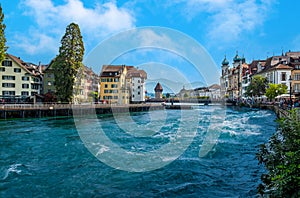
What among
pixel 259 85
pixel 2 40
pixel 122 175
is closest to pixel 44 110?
pixel 2 40

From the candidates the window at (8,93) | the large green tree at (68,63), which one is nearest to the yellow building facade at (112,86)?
the window at (8,93)

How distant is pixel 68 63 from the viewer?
A: 41844mm

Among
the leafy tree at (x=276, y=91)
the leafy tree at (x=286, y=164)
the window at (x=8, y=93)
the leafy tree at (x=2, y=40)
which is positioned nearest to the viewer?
the leafy tree at (x=286, y=164)

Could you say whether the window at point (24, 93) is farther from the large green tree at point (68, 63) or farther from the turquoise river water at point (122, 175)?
the turquoise river water at point (122, 175)

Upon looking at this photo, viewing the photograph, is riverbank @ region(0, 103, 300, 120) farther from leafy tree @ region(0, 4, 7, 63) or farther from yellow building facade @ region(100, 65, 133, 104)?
yellow building facade @ region(100, 65, 133, 104)

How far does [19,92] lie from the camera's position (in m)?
57.3

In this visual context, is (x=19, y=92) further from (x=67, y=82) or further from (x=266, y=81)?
(x=266, y=81)

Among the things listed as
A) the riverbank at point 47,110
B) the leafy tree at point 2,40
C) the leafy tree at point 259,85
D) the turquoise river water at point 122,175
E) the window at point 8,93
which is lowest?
the turquoise river water at point 122,175

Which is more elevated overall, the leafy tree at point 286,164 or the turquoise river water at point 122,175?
the leafy tree at point 286,164

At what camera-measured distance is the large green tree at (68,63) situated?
137 feet

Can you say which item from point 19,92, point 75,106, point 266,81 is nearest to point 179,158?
point 75,106

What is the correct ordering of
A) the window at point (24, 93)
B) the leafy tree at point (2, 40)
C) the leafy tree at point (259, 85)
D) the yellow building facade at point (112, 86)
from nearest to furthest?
the leafy tree at point (2, 40) → the window at point (24, 93) → the leafy tree at point (259, 85) → the yellow building facade at point (112, 86)

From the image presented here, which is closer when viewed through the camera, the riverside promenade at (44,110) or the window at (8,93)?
the riverside promenade at (44,110)

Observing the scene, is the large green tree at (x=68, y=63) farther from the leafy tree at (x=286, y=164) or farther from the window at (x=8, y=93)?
→ the leafy tree at (x=286, y=164)
